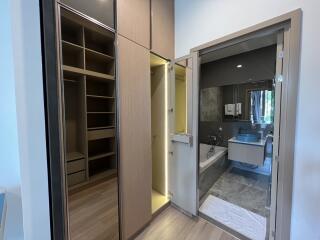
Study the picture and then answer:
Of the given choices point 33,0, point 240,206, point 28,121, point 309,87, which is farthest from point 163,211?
point 33,0

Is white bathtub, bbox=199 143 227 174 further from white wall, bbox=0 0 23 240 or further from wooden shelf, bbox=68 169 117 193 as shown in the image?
white wall, bbox=0 0 23 240

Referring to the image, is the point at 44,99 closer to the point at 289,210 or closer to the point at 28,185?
the point at 28,185

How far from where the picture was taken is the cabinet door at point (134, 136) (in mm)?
1574

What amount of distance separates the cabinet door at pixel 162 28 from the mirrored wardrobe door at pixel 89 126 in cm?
69

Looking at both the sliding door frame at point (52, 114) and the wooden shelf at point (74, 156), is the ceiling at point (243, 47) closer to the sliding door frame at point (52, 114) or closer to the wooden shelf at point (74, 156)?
the sliding door frame at point (52, 114)

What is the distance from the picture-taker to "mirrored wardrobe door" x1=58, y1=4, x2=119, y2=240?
3.94 feet

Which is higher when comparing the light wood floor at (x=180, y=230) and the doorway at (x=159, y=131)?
the doorway at (x=159, y=131)

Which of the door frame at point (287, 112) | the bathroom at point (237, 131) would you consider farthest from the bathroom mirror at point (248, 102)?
the door frame at point (287, 112)

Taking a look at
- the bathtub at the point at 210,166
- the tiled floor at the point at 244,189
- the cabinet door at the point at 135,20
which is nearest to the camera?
the cabinet door at the point at 135,20

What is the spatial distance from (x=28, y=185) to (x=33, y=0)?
43.1 inches

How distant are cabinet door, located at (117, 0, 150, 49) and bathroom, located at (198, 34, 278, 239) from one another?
4.39ft

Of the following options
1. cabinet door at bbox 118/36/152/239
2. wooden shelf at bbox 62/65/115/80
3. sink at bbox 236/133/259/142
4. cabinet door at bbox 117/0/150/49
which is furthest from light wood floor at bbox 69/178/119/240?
sink at bbox 236/133/259/142

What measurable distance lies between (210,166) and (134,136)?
202 cm

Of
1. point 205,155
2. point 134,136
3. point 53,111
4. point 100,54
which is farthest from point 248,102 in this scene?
point 53,111
